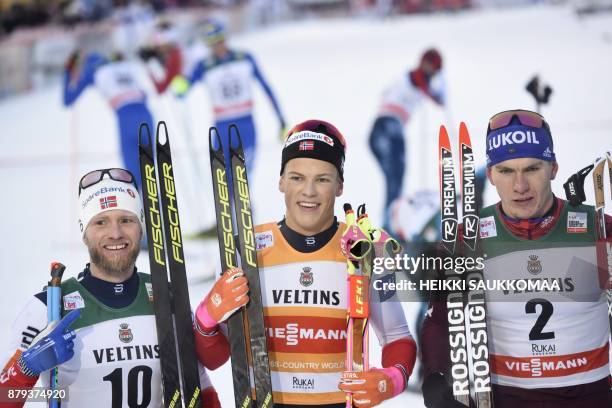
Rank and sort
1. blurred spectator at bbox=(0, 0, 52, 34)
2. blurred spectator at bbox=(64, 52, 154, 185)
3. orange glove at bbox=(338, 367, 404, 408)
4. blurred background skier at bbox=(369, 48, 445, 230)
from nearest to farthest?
orange glove at bbox=(338, 367, 404, 408), blurred background skier at bbox=(369, 48, 445, 230), blurred spectator at bbox=(64, 52, 154, 185), blurred spectator at bbox=(0, 0, 52, 34)

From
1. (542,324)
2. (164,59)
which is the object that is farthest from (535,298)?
(164,59)

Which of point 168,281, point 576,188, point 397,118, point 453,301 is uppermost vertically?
point 397,118

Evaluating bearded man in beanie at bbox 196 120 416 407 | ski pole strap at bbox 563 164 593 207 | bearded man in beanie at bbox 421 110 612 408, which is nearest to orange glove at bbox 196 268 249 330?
bearded man in beanie at bbox 196 120 416 407

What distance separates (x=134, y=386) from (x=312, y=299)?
737 mm

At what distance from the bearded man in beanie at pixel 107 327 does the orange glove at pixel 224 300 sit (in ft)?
0.41

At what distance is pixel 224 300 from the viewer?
3270 millimetres

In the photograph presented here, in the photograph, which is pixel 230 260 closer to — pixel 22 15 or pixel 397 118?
pixel 397 118

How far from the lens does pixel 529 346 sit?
3.43 metres

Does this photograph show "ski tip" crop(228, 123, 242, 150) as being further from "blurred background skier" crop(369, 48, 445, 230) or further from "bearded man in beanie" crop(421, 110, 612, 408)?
"blurred background skier" crop(369, 48, 445, 230)

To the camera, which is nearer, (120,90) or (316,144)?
(316,144)

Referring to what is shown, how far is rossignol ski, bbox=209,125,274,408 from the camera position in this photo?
11.0ft

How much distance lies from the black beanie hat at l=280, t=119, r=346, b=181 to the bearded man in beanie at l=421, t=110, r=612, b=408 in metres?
0.60

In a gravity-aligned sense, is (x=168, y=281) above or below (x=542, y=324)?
above

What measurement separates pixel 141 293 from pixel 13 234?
6823 millimetres
